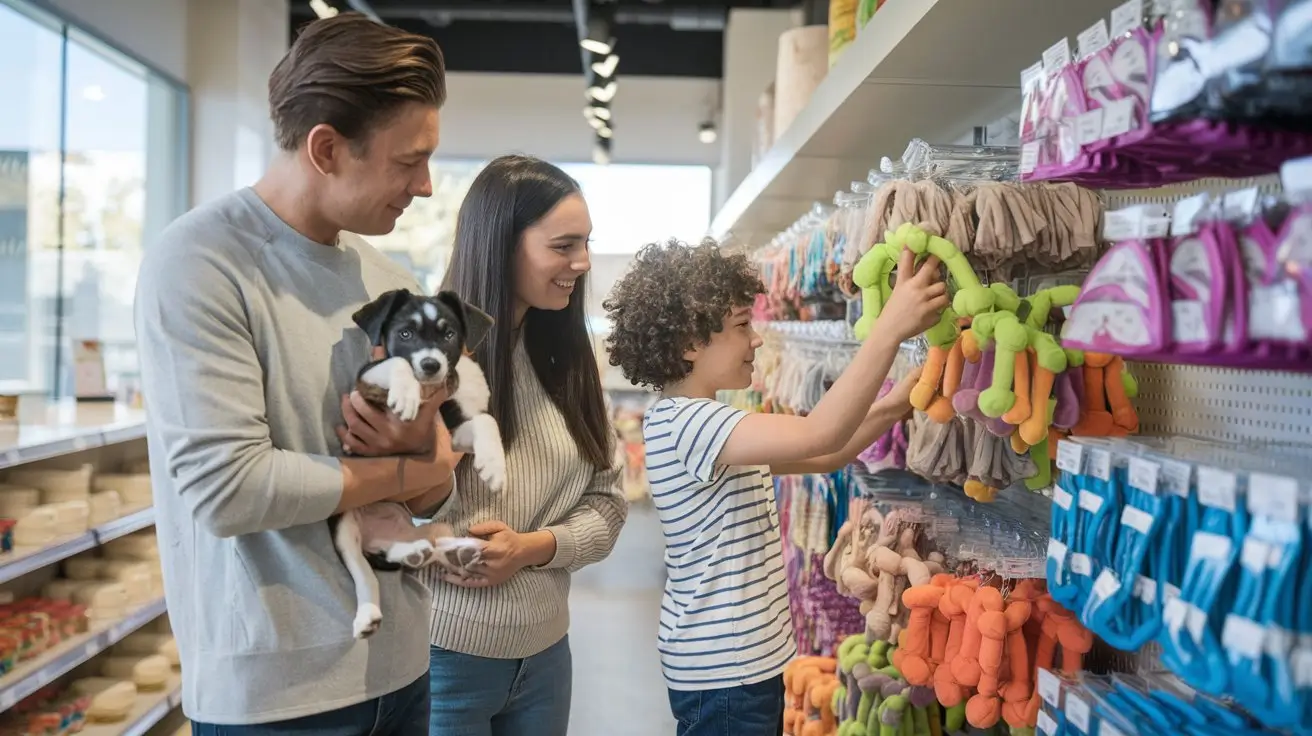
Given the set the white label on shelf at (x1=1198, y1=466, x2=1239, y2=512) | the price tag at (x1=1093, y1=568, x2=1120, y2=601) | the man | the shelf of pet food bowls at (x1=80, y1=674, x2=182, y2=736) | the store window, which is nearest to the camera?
the white label on shelf at (x1=1198, y1=466, x2=1239, y2=512)

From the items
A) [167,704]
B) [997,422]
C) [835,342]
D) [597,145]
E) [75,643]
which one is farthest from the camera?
[597,145]

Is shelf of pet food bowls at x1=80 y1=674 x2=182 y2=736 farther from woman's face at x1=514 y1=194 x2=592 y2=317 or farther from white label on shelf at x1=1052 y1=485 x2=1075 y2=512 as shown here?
white label on shelf at x1=1052 y1=485 x2=1075 y2=512

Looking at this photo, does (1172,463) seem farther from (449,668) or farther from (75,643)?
(75,643)

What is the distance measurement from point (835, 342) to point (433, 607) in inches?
60.7

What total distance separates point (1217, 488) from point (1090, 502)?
0.29 meters

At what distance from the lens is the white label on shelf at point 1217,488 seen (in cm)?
116

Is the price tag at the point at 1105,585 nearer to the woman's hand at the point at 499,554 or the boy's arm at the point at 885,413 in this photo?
the boy's arm at the point at 885,413

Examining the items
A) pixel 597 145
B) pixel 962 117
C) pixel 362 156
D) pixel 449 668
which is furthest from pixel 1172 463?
pixel 597 145

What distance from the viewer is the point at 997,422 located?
5.92 feet

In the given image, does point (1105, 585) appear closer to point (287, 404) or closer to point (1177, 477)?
point (1177, 477)

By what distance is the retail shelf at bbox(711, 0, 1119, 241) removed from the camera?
2.14 metres

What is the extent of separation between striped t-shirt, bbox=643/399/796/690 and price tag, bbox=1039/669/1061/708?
54cm

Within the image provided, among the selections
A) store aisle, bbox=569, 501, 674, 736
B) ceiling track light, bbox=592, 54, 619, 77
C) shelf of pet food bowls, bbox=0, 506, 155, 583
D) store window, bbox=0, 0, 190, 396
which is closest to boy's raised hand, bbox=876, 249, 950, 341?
shelf of pet food bowls, bbox=0, 506, 155, 583

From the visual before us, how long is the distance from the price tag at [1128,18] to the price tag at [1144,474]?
1.74 ft
